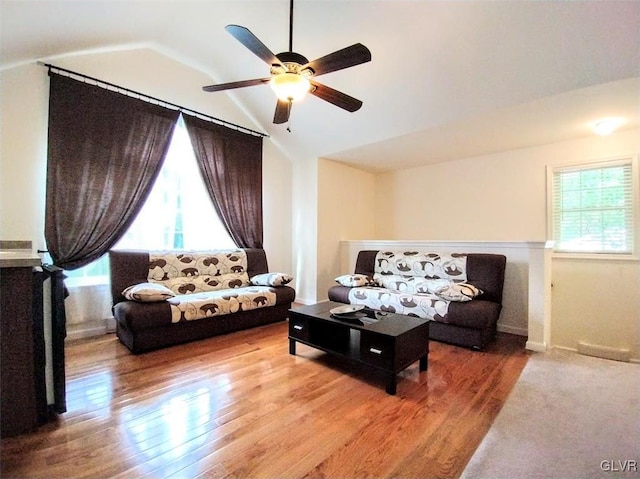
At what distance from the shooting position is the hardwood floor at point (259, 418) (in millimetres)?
1369

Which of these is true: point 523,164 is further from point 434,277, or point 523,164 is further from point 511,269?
point 434,277

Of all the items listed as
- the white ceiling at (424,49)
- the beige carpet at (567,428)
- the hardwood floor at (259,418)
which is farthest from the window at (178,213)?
the beige carpet at (567,428)

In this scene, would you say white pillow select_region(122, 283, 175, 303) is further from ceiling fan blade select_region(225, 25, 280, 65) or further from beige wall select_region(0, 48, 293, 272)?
ceiling fan blade select_region(225, 25, 280, 65)

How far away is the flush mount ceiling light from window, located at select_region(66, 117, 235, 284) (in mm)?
4542

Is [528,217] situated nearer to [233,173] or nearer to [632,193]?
[632,193]

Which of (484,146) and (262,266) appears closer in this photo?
(484,146)

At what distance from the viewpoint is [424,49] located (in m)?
2.67

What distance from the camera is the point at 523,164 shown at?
394 cm

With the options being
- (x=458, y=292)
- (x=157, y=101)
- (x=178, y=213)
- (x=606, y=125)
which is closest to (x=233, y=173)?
(x=178, y=213)

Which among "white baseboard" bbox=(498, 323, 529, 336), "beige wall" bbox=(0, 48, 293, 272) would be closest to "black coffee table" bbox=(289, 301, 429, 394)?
"white baseboard" bbox=(498, 323, 529, 336)

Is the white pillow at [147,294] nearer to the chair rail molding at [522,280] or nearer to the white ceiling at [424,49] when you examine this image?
the white ceiling at [424,49]

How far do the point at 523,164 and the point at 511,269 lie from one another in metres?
1.54

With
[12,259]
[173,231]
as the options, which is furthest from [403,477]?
[173,231]

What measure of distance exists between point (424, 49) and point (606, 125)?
85.1 inches
